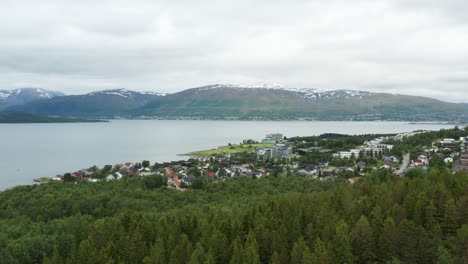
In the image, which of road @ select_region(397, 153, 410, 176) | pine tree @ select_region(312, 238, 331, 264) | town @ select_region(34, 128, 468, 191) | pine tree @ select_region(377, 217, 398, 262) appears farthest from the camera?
road @ select_region(397, 153, 410, 176)

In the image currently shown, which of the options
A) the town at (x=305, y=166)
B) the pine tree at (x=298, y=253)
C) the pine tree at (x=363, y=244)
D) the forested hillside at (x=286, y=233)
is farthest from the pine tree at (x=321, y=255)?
the town at (x=305, y=166)

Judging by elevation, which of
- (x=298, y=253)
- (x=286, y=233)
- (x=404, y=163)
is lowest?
(x=404, y=163)

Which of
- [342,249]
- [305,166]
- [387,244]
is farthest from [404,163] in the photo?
[342,249]

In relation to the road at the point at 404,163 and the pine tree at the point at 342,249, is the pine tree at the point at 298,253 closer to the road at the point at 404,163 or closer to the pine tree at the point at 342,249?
the pine tree at the point at 342,249

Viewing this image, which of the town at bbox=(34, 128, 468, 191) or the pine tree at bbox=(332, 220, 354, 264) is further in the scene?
the town at bbox=(34, 128, 468, 191)

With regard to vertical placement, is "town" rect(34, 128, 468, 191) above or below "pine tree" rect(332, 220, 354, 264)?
below

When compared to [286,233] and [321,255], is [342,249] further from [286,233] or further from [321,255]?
[286,233]

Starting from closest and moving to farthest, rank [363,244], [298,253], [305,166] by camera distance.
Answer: [298,253] → [363,244] → [305,166]

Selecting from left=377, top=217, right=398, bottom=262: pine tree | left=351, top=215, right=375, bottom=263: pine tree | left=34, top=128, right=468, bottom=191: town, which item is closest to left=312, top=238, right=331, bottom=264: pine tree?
left=351, top=215, right=375, bottom=263: pine tree

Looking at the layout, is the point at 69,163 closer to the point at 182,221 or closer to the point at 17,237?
the point at 17,237

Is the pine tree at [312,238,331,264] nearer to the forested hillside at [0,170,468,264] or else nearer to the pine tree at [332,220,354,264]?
the forested hillside at [0,170,468,264]

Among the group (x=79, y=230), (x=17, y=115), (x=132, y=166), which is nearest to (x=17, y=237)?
(x=79, y=230)
